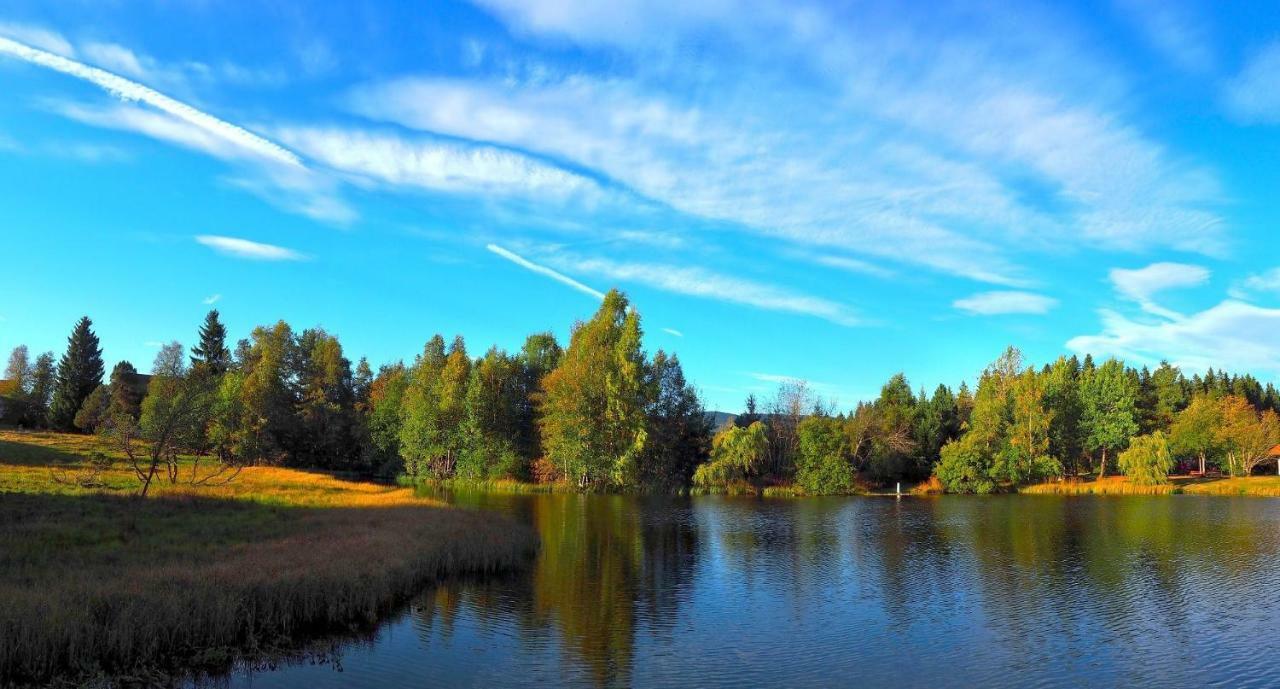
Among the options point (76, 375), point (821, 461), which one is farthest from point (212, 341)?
point (821, 461)

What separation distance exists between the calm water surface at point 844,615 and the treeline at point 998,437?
4161cm

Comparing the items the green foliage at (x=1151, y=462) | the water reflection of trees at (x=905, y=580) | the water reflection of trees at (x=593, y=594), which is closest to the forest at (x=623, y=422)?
the green foliage at (x=1151, y=462)

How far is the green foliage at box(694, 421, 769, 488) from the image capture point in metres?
82.2

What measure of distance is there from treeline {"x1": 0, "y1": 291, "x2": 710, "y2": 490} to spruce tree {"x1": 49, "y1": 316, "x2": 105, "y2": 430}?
203 millimetres

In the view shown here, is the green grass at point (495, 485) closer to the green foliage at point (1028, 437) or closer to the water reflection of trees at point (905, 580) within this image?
the water reflection of trees at point (905, 580)

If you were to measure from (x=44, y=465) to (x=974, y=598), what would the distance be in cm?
6218

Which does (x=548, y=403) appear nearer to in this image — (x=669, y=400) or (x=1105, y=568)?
(x=669, y=400)

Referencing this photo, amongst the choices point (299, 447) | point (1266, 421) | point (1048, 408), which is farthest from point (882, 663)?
point (1266, 421)

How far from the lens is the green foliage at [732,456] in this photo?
82.2m

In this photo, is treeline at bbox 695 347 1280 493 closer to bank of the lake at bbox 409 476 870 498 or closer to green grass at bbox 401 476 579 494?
bank of the lake at bbox 409 476 870 498

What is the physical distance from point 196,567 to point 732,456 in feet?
218

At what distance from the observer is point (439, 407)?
90938 millimetres

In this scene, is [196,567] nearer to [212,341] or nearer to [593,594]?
[593,594]

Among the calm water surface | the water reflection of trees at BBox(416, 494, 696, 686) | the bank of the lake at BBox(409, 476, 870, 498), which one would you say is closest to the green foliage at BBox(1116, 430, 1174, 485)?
the bank of the lake at BBox(409, 476, 870, 498)
